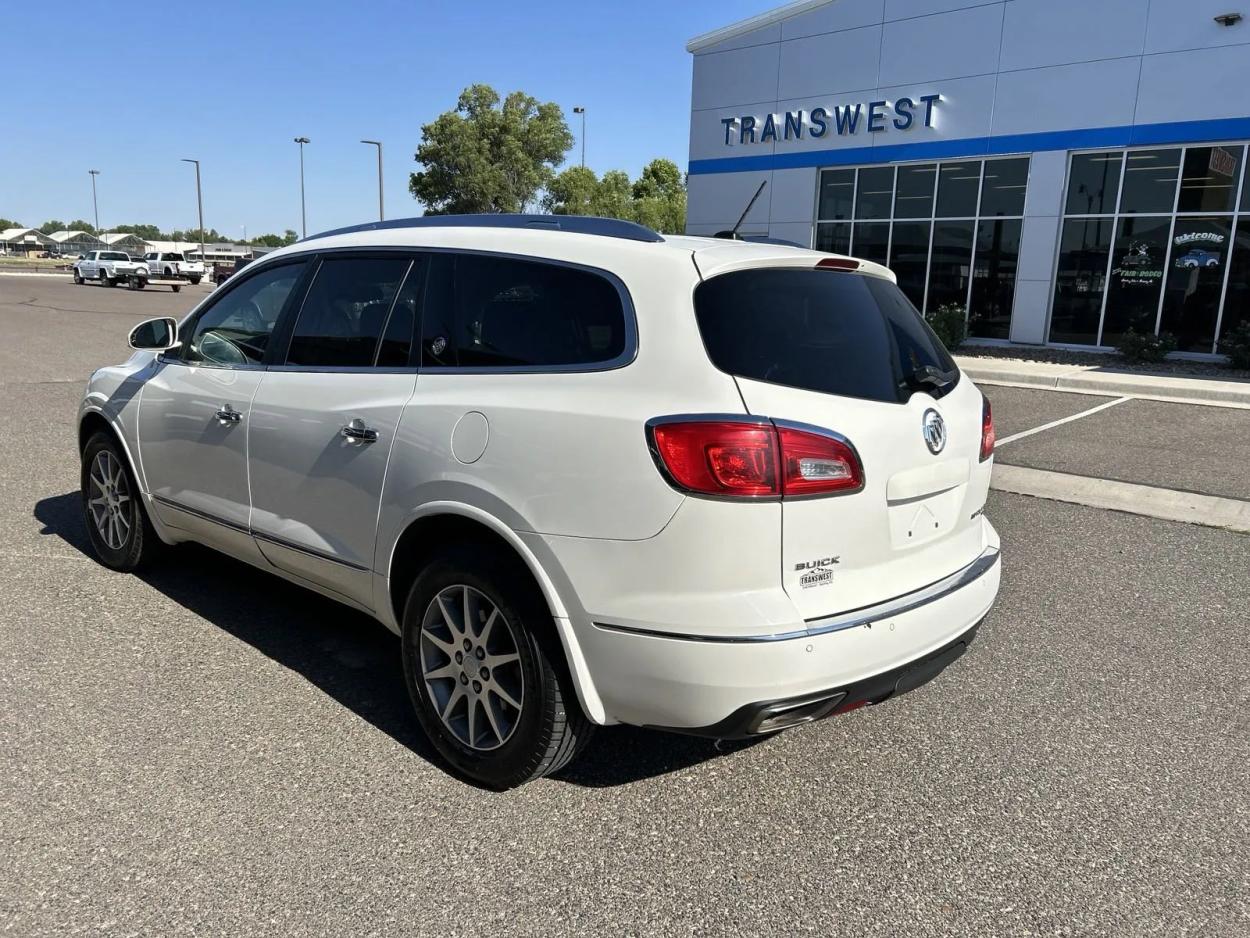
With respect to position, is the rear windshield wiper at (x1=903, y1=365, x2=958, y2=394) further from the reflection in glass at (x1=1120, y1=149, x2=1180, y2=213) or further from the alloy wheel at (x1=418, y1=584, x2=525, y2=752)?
the reflection in glass at (x1=1120, y1=149, x2=1180, y2=213)

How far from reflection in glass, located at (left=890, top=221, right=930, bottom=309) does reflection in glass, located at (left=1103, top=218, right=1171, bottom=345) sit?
3827 mm

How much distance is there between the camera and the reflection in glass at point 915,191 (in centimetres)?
1950

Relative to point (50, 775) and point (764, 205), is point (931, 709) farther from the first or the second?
point (764, 205)

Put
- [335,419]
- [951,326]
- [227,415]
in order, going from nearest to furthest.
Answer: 1. [335,419]
2. [227,415]
3. [951,326]

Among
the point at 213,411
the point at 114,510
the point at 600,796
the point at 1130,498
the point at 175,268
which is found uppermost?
the point at 175,268

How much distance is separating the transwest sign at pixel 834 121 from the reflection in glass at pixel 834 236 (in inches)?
79.0

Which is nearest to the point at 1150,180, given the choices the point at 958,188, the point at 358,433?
the point at 958,188

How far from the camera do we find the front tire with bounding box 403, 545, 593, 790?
275 centimetres

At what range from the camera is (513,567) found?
2.81m

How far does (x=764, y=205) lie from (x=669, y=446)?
20638mm

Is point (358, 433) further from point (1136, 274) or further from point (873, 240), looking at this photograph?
point (873, 240)

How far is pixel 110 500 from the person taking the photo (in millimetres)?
4812

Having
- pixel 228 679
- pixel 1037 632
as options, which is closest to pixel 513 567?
pixel 228 679

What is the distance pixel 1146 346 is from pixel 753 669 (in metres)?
16.7
